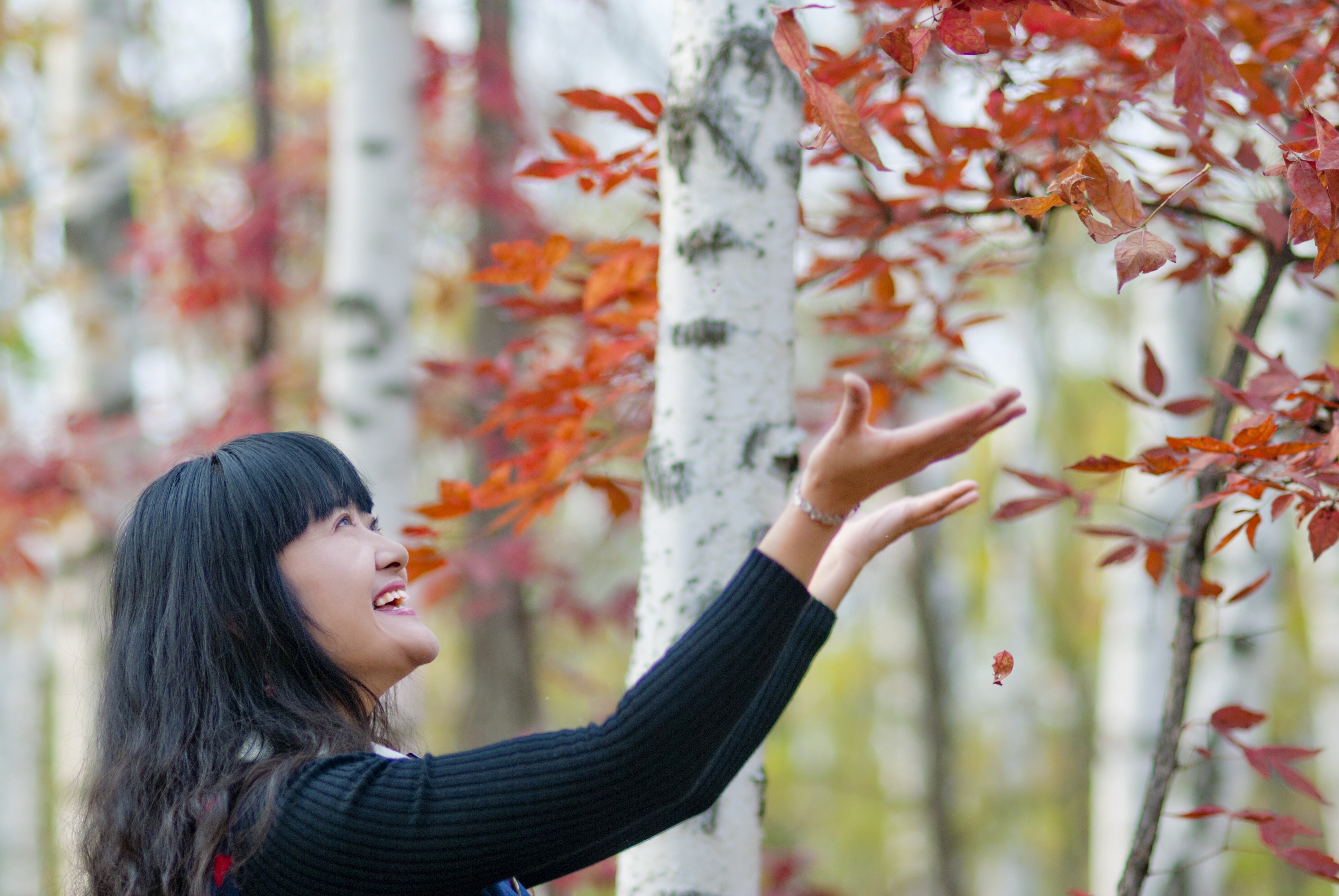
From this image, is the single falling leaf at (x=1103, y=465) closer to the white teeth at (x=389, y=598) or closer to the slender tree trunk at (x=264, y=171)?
the white teeth at (x=389, y=598)

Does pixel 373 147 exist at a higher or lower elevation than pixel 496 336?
higher

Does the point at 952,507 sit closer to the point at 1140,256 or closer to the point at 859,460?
the point at 859,460

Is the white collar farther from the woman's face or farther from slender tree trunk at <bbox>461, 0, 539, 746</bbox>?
slender tree trunk at <bbox>461, 0, 539, 746</bbox>

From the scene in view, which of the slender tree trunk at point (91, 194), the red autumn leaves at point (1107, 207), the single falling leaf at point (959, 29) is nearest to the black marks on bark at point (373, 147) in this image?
the slender tree trunk at point (91, 194)

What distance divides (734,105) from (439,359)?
2.03m

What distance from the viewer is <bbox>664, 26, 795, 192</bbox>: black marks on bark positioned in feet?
4.75

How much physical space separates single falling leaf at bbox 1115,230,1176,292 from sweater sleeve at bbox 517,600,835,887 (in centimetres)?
45

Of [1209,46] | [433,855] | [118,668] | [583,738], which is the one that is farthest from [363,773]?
[1209,46]

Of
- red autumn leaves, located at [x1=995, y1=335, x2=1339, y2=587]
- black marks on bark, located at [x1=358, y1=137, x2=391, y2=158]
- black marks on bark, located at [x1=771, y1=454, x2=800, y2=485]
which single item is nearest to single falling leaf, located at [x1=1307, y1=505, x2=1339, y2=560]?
red autumn leaves, located at [x1=995, y1=335, x2=1339, y2=587]

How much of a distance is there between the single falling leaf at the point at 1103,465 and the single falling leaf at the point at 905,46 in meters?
0.46

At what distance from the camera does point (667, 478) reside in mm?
1448

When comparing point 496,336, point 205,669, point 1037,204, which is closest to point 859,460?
point 1037,204

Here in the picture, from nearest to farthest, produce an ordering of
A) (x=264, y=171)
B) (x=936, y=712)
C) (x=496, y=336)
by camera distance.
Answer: (x=496, y=336) → (x=264, y=171) → (x=936, y=712)

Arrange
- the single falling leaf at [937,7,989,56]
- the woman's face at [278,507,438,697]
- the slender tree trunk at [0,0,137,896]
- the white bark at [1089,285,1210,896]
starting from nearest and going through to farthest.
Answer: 1. the single falling leaf at [937,7,989,56]
2. the woman's face at [278,507,438,697]
3. the white bark at [1089,285,1210,896]
4. the slender tree trunk at [0,0,137,896]
